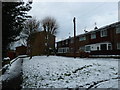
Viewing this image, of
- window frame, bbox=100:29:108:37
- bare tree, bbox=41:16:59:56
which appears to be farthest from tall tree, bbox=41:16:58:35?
window frame, bbox=100:29:108:37

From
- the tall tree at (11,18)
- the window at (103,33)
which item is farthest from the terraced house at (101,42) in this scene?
the tall tree at (11,18)

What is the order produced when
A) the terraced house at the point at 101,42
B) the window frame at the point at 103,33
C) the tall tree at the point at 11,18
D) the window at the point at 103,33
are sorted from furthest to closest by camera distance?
the window at the point at 103,33 < the window frame at the point at 103,33 < the terraced house at the point at 101,42 < the tall tree at the point at 11,18

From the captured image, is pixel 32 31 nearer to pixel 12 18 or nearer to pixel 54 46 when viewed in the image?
pixel 12 18

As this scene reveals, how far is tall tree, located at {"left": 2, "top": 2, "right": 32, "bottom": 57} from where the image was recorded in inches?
465

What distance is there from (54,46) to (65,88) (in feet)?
227

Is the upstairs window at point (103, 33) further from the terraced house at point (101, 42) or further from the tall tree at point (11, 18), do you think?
the tall tree at point (11, 18)

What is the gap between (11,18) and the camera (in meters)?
12.2

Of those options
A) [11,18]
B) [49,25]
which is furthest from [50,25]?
[11,18]

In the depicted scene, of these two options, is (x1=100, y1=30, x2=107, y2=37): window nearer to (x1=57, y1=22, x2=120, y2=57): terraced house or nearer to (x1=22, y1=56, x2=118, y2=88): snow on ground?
(x1=57, y1=22, x2=120, y2=57): terraced house

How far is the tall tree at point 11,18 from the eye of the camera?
1182 cm

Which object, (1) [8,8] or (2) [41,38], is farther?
(2) [41,38]

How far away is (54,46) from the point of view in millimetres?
77812

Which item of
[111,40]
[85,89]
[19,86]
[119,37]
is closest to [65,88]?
[85,89]

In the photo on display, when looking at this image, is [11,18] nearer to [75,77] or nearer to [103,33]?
[75,77]
